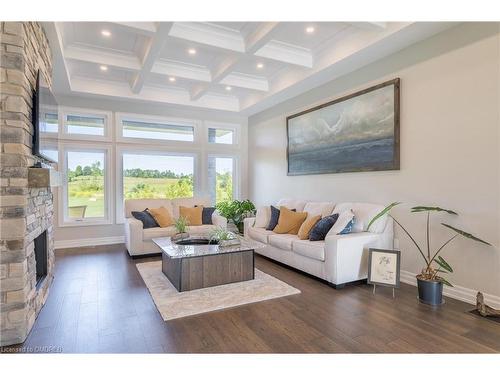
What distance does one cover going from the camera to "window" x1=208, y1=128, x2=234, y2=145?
702cm

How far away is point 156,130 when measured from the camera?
Answer: 6410mm

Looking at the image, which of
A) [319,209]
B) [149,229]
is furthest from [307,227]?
[149,229]

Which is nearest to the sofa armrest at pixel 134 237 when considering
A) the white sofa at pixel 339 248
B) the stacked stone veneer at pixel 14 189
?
the white sofa at pixel 339 248

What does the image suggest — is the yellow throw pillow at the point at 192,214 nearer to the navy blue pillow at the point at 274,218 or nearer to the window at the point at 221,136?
the navy blue pillow at the point at 274,218

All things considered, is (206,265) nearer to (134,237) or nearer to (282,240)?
(282,240)

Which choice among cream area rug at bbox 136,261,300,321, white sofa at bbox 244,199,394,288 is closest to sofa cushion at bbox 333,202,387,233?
white sofa at bbox 244,199,394,288

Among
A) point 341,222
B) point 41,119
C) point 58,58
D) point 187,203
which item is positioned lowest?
point 341,222

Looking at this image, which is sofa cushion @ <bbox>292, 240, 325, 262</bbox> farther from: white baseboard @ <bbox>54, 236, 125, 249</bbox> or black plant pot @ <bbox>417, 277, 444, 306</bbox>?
white baseboard @ <bbox>54, 236, 125, 249</bbox>

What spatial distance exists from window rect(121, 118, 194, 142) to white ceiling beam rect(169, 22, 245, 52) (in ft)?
9.83

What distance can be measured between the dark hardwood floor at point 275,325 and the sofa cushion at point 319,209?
1.28 m

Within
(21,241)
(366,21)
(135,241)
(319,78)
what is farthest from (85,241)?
(366,21)

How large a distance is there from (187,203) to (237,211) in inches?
44.8

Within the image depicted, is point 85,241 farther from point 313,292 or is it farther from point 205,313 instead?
point 313,292

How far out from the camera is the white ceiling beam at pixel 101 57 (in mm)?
4176
